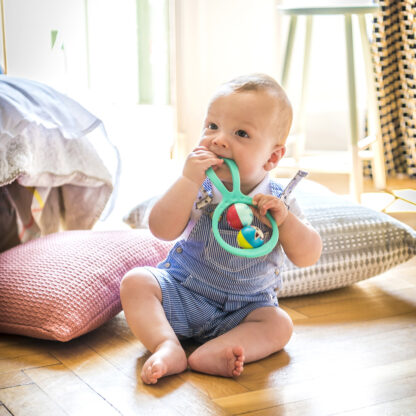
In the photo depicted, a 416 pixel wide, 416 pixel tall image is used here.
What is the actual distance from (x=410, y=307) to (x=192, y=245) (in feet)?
1.52

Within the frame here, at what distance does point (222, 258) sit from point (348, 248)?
1.28ft

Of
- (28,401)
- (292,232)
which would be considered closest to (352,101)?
(292,232)

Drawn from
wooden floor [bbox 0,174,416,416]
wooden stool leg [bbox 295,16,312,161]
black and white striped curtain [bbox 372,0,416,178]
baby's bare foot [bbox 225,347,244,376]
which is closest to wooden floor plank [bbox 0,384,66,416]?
wooden floor [bbox 0,174,416,416]

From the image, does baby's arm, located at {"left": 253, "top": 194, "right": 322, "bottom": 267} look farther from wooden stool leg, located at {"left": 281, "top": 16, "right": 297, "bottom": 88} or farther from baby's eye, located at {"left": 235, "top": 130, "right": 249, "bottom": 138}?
wooden stool leg, located at {"left": 281, "top": 16, "right": 297, "bottom": 88}

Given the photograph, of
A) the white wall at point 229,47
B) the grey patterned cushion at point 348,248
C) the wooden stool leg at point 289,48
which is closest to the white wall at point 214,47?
the white wall at point 229,47

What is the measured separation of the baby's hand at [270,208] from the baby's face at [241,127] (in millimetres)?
63

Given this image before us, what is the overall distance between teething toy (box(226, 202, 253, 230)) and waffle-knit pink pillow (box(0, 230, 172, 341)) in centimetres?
28

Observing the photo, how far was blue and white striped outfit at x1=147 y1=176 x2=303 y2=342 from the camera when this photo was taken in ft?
3.18

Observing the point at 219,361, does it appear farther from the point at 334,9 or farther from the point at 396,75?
the point at 396,75

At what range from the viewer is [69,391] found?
32.2 inches

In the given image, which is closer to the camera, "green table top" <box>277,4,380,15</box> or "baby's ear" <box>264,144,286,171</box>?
"baby's ear" <box>264,144,286,171</box>

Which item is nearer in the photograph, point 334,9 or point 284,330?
point 284,330

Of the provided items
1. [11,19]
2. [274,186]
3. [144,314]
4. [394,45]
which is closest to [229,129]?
[274,186]

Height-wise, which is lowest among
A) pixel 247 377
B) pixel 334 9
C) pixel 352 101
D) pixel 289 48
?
pixel 247 377
